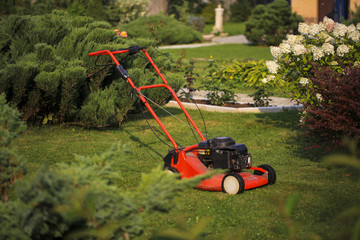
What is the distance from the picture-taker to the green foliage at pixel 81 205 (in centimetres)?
236

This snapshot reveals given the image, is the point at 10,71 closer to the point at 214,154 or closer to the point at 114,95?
the point at 114,95

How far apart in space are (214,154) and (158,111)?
4534 mm

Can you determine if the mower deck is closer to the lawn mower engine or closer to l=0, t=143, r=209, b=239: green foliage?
the lawn mower engine

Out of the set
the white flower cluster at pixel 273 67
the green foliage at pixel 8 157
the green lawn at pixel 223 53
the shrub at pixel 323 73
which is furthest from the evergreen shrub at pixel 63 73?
the green lawn at pixel 223 53

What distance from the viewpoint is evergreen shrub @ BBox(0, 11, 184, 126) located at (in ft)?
22.9

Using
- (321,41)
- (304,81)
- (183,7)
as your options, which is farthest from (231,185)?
(183,7)

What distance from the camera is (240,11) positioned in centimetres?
4238

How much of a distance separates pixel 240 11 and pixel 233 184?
127 feet

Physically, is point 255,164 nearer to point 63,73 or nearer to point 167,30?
point 63,73

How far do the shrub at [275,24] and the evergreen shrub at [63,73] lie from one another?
13997mm

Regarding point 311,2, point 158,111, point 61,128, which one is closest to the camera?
point 61,128

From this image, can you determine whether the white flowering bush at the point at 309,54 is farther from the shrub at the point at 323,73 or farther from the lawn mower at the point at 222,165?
the lawn mower at the point at 222,165

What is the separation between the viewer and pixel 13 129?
2.97 m

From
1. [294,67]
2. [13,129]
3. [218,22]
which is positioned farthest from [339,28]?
[218,22]
